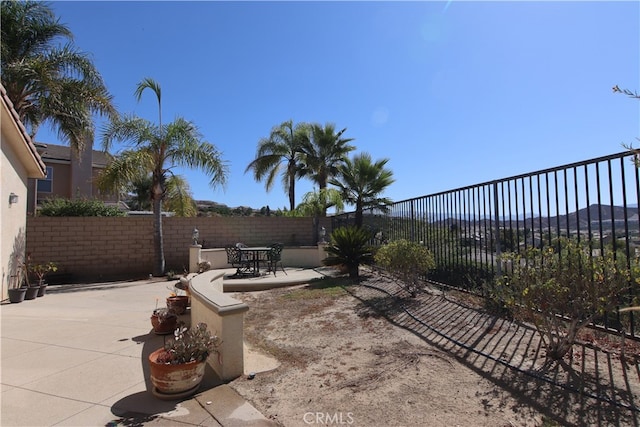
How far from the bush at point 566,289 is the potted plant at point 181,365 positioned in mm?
3446

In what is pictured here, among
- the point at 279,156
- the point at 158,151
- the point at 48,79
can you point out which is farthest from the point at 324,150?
the point at 48,79

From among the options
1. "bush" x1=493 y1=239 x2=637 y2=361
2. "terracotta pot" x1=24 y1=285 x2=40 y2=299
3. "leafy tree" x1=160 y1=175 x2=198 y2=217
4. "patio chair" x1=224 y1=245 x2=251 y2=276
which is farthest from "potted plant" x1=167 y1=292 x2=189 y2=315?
"leafy tree" x1=160 y1=175 x2=198 y2=217

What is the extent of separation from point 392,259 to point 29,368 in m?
5.77

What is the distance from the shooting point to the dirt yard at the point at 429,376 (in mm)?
2842

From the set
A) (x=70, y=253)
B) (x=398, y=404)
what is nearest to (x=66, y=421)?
(x=398, y=404)

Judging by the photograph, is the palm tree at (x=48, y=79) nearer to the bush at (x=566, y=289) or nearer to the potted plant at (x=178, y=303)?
the potted plant at (x=178, y=303)

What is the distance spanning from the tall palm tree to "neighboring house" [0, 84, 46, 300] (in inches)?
469

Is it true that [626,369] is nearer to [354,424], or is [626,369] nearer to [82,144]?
[354,424]

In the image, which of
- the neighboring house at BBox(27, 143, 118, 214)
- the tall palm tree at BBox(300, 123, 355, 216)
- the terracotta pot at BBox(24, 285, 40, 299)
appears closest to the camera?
the terracotta pot at BBox(24, 285, 40, 299)

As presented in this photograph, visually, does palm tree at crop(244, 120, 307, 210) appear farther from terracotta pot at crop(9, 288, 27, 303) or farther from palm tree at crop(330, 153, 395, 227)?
terracotta pot at crop(9, 288, 27, 303)

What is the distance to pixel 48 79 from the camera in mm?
10680

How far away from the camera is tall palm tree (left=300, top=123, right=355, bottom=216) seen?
18.4 m

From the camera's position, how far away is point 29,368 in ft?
13.3

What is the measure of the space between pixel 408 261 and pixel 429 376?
3.17 meters
